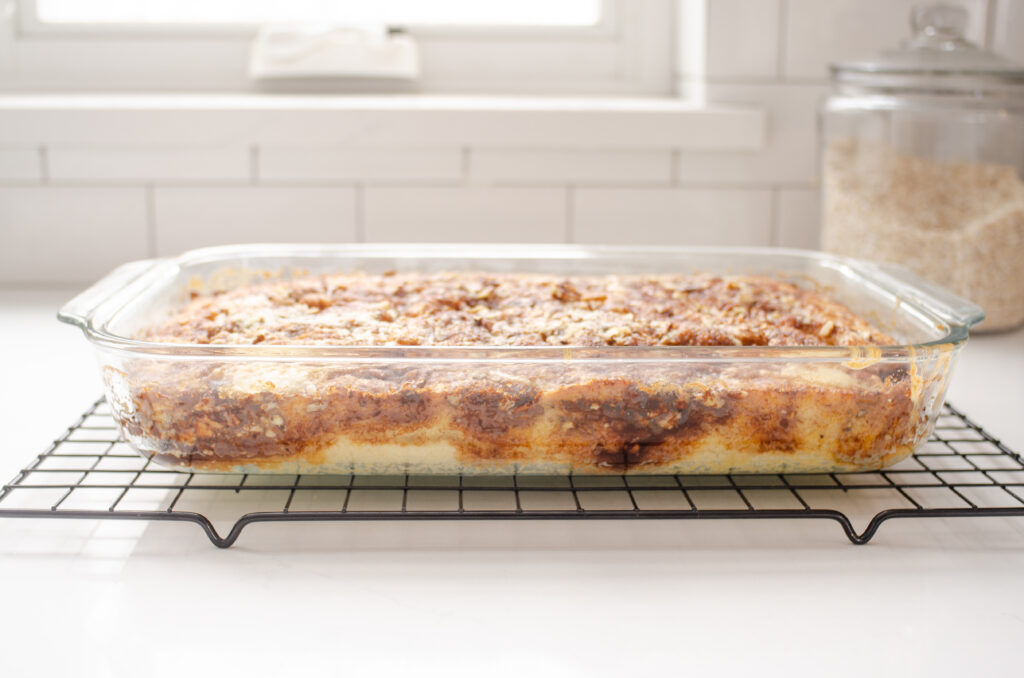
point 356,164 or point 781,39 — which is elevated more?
point 781,39

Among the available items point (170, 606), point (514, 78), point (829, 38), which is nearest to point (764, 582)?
point (170, 606)

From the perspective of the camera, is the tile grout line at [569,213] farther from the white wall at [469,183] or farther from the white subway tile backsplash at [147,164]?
the white subway tile backsplash at [147,164]

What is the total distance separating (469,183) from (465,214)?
0.05m

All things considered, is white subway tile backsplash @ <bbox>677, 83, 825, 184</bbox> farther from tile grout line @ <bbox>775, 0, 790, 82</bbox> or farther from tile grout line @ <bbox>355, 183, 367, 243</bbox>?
tile grout line @ <bbox>355, 183, 367, 243</bbox>

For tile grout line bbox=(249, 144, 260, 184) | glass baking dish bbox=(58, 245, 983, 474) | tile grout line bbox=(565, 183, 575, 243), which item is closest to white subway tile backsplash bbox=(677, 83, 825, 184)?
tile grout line bbox=(565, 183, 575, 243)

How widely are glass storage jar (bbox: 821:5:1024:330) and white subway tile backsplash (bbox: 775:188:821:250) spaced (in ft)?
0.63

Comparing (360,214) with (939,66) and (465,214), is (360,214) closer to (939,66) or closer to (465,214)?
(465,214)

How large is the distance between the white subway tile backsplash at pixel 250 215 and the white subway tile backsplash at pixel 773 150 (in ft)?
1.76

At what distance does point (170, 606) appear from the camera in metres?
0.61

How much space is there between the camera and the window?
5.09 ft

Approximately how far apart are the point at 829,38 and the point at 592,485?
0.98 m

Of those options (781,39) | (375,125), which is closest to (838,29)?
(781,39)

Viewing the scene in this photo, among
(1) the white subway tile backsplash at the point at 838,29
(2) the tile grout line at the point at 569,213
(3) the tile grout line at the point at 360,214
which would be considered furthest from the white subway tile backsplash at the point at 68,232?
(1) the white subway tile backsplash at the point at 838,29

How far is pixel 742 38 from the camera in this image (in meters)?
1.42
